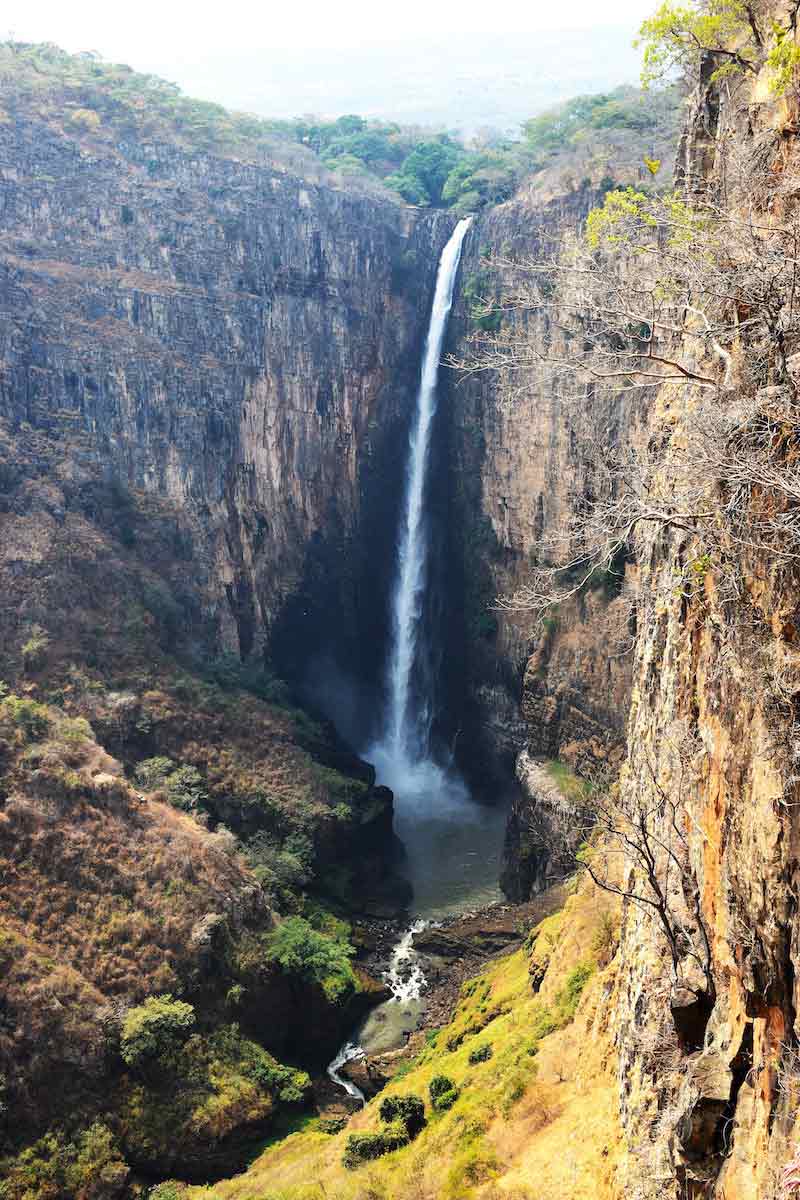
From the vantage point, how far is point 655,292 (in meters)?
8.62

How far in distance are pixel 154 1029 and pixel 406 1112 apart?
5.94 m

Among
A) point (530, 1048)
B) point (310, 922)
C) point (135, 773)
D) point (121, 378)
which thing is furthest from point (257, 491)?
point (530, 1048)

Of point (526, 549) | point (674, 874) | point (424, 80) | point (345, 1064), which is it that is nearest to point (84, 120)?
point (526, 549)

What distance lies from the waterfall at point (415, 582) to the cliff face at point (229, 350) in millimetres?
931

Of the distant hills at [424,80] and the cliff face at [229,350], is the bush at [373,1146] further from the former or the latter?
the distant hills at [424,80]

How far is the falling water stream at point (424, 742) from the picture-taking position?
28.8 m

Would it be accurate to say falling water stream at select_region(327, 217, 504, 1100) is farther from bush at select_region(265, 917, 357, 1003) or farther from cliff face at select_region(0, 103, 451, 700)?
bush at select_region(265, 917, 357, 1003)

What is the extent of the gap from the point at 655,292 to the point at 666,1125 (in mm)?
7135

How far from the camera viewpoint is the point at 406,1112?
16.4 meters

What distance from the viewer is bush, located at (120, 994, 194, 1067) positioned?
62.4ft

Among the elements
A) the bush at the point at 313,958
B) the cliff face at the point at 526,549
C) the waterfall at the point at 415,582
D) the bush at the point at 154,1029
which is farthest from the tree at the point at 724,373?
the waterfall at the point at 415,582

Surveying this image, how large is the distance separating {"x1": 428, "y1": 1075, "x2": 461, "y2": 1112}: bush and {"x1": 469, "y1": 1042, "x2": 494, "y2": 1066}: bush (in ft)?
1.82

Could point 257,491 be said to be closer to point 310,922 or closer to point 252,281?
point 252,281

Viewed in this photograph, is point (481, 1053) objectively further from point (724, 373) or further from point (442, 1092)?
point (724, 373)
